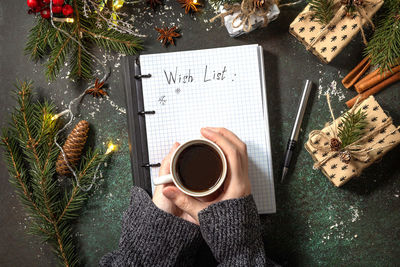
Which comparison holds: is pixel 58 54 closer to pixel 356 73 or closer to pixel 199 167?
pixel 199 167

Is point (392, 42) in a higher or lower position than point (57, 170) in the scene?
higher

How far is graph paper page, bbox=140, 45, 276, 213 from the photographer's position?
0.99 meters

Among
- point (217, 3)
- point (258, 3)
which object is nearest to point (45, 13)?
point (217, 3)

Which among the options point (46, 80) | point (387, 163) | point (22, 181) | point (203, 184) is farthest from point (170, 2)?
point (387, 163)

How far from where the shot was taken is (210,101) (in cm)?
100

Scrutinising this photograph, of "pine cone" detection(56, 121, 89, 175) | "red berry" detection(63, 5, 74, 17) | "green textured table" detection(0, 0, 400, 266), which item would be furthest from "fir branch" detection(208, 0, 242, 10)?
"pine cone" detection(56, 121, 89, 175)

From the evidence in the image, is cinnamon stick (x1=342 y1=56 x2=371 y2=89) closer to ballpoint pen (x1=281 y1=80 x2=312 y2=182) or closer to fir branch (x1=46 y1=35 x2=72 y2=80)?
ballpoint pen (x1=281 y1=80 x2=312 y2=182)

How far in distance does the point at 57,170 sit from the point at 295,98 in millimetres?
725

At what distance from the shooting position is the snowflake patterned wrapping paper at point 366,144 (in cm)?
94

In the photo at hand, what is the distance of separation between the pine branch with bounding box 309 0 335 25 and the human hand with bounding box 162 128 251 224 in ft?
1.35

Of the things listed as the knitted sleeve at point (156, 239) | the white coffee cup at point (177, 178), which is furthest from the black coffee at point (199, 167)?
the knitted sleeve at point (156, 239)

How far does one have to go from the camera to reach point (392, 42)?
0.88m

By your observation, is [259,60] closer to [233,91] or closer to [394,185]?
[233,91]

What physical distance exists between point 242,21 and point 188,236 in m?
0.59
